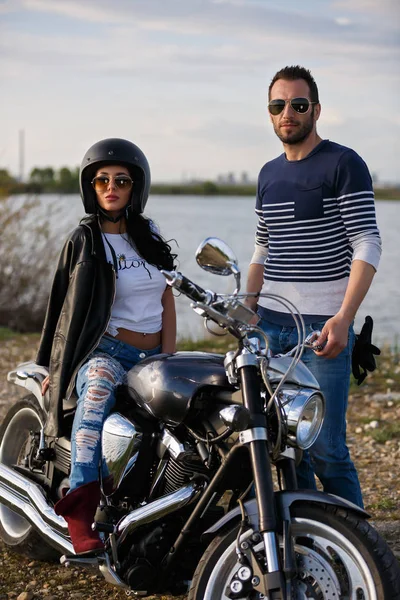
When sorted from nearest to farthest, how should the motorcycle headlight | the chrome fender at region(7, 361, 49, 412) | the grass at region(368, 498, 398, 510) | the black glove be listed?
the motorcycle headlight < the black glove < the chrome fender at region(7, 361, 49, 412) < the grass at region(368, 498, 398, 510)

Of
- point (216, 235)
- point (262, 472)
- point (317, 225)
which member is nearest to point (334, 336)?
point (317, 225)

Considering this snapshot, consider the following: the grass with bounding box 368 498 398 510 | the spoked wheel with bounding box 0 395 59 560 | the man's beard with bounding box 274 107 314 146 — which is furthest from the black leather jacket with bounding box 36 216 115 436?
the grass with bounding box 368 498 398 510

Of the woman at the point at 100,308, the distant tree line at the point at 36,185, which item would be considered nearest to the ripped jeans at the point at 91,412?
the woman at the point at 100,308

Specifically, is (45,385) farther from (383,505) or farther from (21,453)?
(383,505)

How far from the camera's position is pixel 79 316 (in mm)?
4031

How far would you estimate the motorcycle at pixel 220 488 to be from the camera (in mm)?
3045

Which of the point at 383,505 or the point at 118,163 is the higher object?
the point at 118,163

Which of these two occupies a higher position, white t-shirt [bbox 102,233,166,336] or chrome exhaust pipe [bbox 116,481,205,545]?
white t-shirt [bbox 102,233,166,336]

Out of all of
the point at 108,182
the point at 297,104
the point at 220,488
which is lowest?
the point at 220,488

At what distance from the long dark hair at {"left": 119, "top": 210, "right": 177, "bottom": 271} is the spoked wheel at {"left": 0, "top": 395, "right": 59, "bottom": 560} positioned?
3.10 ft

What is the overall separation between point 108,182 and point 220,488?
1609mm

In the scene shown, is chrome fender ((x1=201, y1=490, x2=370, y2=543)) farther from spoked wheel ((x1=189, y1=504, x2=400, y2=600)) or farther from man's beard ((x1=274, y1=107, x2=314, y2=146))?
man's beard ((x1=274, y1=107, x2=314, y2=146))

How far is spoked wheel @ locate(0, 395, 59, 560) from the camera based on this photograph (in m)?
4.54

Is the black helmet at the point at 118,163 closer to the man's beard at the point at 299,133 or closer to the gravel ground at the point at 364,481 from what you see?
the man's beard at the point at 299,133
